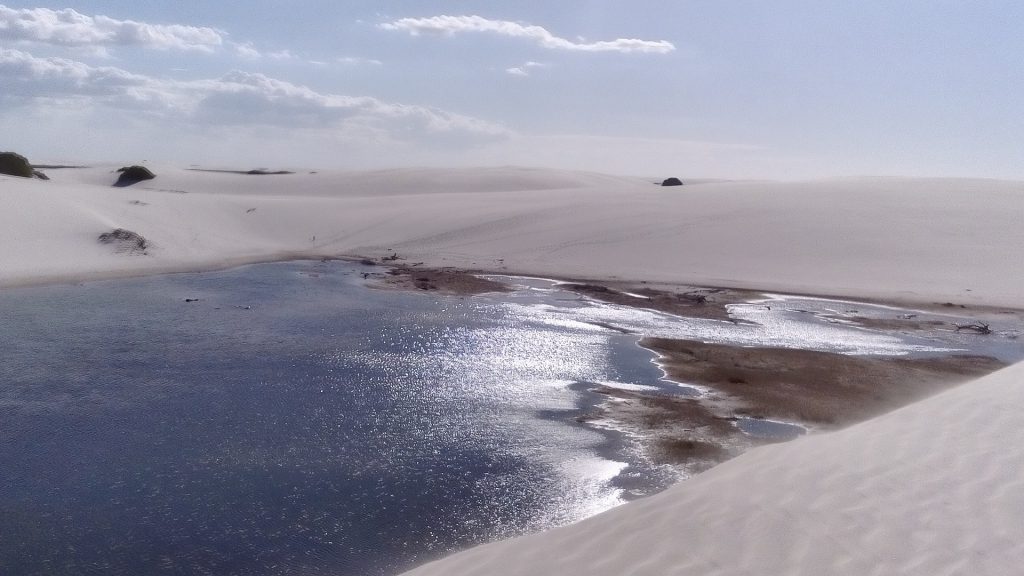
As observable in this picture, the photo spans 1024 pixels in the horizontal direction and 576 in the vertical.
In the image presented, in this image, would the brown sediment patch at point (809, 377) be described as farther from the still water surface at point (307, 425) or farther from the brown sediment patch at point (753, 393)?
the still water surface at point (307, 425)

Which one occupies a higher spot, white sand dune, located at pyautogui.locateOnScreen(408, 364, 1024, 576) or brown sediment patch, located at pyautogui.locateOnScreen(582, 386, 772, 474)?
white sand dune, located at pyautogui.locateOnScreen(408, 364, 1024, 576)

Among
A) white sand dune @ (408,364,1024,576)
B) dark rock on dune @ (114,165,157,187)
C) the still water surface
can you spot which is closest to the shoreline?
the still water surface

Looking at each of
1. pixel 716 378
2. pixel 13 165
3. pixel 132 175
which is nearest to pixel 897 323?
pixel 716 378

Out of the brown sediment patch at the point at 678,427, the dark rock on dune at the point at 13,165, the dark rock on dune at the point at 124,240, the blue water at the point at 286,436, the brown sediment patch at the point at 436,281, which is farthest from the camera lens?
the dark rock on dune at the point at 13,165

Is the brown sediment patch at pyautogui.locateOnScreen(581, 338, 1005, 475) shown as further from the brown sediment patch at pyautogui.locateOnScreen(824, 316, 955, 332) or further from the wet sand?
the brown sediment patch at pyautogui.locateOnScreen(824, 316, 955, 332)

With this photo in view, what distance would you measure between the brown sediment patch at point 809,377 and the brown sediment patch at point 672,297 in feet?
8.84

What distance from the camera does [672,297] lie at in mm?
15695

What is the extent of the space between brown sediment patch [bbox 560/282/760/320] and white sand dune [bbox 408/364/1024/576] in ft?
29.2

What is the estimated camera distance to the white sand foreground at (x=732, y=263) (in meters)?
3.81

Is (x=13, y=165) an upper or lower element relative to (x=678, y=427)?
upper

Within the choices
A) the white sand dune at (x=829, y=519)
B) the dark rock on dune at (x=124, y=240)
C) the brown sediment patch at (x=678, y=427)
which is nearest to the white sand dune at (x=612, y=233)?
the dark rock on dune at (x=124, y=240)

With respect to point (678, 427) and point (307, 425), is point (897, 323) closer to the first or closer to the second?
point (678, 427)

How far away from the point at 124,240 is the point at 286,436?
14.0 meters

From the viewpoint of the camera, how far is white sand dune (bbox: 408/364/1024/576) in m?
3.54
